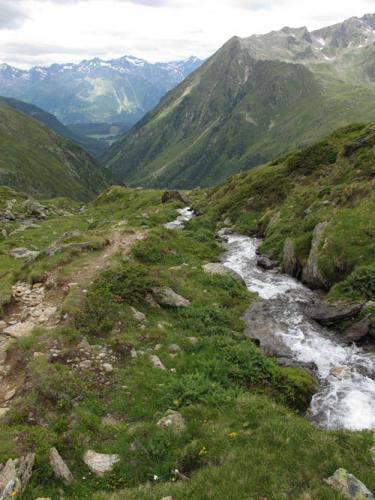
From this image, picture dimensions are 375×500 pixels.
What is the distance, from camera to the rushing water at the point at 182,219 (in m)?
68.1

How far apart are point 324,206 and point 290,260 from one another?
10.7 m

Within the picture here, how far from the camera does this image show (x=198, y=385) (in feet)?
56.0

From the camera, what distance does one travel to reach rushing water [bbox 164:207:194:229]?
68.1 meters

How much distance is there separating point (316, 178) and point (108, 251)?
41911mm

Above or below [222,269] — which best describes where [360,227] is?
above

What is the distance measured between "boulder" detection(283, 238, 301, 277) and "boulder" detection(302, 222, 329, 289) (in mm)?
1749

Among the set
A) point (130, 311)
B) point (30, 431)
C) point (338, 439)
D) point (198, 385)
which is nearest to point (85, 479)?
point (30, 431)

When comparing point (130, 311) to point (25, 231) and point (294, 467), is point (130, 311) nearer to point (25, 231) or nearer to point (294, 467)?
point (294, 467)

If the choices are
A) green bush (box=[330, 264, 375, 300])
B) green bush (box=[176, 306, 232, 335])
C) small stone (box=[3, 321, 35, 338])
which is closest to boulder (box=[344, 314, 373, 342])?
green bush (box=[330, 264, 375, 300])

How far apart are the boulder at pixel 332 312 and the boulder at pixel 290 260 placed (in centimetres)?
838

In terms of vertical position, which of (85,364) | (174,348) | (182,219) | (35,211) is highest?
(85,364)

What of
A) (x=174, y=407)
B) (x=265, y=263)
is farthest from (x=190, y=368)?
(x=265, y=263)

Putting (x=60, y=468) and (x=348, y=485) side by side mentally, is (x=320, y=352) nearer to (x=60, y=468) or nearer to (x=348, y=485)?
(x=348, y=485)

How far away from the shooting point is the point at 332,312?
27.0 meters
